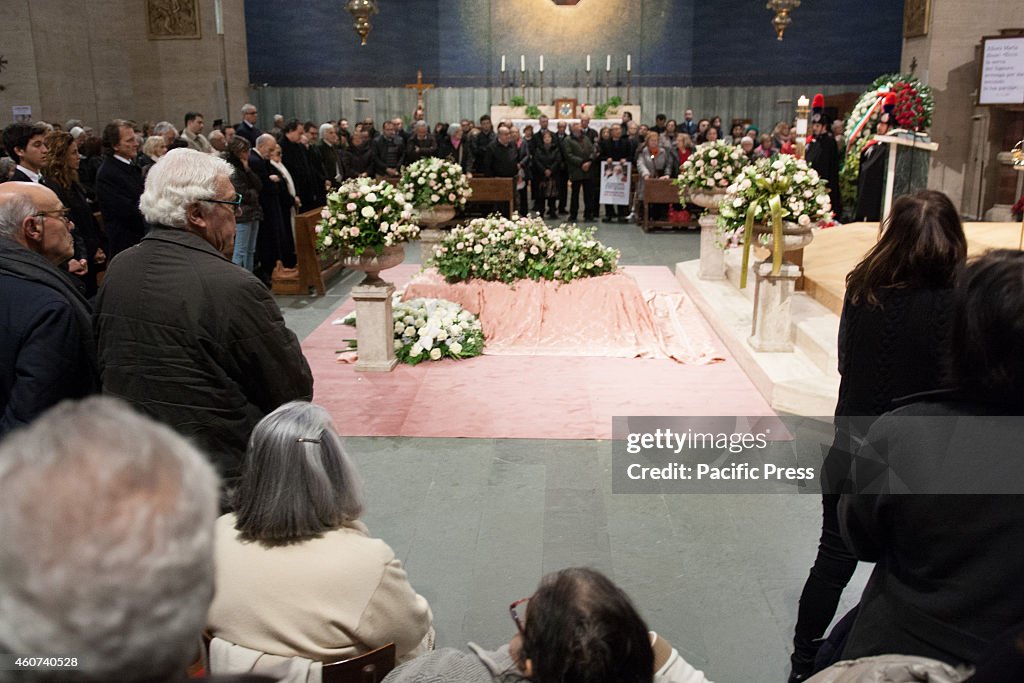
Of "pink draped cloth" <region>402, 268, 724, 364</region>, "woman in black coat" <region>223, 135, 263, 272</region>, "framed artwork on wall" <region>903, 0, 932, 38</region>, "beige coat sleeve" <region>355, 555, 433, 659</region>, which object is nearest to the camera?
"beige coat sleeve" <region>355, 555, 433, 659</region>

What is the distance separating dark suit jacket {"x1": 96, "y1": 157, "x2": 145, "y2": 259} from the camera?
6.30 m

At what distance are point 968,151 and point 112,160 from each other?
10919 mm

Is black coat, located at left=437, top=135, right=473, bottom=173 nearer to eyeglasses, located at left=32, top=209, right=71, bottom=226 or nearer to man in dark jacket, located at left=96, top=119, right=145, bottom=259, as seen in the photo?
man in dark jacket, located at left=96, top=119, right=145, bottom=259

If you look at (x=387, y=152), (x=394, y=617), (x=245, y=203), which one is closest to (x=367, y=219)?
(x=245, y=203)

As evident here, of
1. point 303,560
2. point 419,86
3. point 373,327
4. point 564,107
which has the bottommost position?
point 373,327

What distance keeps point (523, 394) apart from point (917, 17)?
32.8ft

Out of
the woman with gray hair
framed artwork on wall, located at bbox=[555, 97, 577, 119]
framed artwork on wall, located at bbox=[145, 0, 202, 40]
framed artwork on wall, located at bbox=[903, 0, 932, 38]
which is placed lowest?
the woman with gray hair

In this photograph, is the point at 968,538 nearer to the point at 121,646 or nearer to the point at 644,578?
the point at 121,646

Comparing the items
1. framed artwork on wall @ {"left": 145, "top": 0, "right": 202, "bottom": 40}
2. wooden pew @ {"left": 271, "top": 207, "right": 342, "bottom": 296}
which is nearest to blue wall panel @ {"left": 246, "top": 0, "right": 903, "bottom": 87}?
framed artwork on wall @ {"left": 145, "top": 0, "right": 202, "bottom": 40}

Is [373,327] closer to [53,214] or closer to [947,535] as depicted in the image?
[53,214]

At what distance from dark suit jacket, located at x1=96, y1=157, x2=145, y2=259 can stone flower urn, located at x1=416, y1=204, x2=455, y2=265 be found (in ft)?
9.38

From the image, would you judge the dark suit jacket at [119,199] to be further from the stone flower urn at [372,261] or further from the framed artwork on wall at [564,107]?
the framed artwork on wall at [564,107]

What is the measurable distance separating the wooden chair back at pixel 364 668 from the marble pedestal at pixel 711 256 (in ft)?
23.4

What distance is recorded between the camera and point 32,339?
7.85ft
